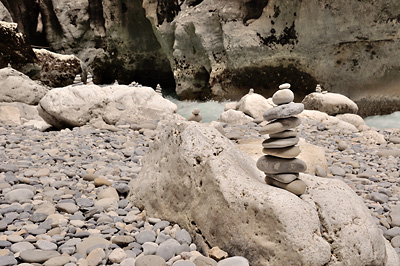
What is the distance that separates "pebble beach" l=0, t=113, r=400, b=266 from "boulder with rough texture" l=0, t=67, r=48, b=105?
3615 mm

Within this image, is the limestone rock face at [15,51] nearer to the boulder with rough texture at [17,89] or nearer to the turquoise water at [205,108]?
the boulder with rough texture at [17,89]

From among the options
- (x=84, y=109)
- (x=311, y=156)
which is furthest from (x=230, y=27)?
(x=311, y=156)

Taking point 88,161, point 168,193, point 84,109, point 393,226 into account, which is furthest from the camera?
point 84,109

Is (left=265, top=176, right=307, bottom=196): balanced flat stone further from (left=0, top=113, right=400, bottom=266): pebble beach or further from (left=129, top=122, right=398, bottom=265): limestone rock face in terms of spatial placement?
(left=0, top=113, right=400, bottom=266): pebble beach

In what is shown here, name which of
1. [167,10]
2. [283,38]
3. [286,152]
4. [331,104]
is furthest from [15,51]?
[286,152]

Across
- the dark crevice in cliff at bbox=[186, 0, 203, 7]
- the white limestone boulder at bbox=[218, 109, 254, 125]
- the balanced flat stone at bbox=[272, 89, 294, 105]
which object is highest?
the dark crevice in cliff at bbox=[186, 0, 203, 7]

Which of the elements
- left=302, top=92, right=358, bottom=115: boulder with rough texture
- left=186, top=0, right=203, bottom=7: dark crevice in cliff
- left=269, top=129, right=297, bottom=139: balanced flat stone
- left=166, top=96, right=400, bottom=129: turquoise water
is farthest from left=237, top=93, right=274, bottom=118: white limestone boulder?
left=186, top=0, right=203, bottom=7: dark crevice in cliff

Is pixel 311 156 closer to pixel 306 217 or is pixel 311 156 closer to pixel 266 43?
pixel 306 217

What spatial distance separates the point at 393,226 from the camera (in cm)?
343

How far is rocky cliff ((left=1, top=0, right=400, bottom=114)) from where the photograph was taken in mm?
12930

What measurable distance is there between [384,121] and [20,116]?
11278 millimetres

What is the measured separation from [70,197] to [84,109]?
4.08m

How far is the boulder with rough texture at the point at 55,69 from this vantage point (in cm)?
1512

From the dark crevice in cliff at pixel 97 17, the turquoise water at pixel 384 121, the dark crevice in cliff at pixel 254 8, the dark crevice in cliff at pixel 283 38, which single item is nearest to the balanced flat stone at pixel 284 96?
the turquoise water at pixel 384 121
